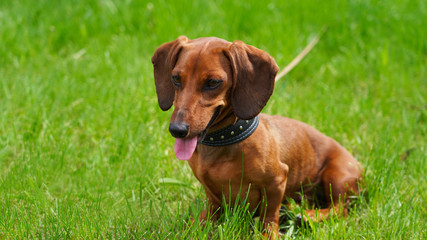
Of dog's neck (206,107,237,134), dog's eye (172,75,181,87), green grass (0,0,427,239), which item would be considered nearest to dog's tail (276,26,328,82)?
green grass (0,0,427,239)

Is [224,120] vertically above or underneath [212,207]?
Result: above

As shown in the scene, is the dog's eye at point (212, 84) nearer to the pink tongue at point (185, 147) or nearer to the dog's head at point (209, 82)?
the dog's head at point (209, 82)

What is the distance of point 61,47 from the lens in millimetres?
5477

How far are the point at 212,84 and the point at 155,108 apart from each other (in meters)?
1.80

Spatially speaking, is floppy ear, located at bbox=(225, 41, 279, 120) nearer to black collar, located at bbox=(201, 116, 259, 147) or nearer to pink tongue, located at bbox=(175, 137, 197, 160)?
black collar, located at bbox=(201, 116, 259, 147)

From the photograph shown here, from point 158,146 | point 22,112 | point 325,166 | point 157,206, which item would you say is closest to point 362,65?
point 325,166

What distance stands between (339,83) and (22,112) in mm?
2910

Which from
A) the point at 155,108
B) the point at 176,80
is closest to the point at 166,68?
the point at 176,80

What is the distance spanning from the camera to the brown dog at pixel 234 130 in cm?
253

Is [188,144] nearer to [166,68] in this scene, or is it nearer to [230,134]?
[230,134]

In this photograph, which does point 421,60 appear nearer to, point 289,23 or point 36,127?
point 289,23

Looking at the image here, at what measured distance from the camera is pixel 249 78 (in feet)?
8.69

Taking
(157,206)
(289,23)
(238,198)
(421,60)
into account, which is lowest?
(157,206)

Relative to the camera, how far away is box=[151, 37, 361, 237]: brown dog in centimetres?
253
